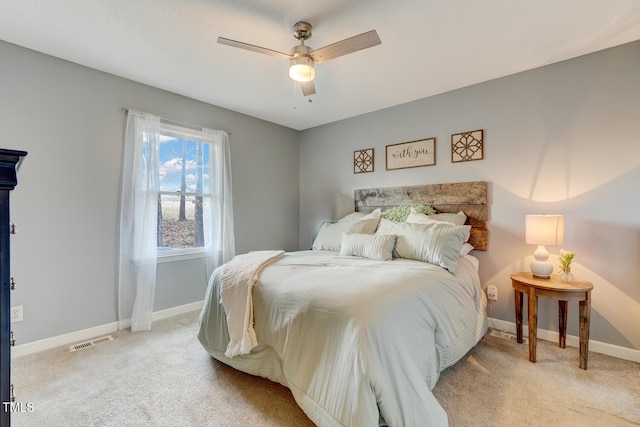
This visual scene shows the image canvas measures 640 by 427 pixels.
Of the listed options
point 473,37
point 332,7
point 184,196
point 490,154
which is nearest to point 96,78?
point 184,196

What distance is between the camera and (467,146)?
307cm

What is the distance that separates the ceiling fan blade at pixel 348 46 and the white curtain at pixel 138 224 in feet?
6.70

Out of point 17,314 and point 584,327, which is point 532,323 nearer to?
point 584,327

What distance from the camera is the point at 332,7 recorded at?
189 centimetres

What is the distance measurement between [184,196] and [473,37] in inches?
126

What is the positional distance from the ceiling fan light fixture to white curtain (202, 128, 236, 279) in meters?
1.82

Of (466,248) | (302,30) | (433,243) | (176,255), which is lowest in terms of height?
(176,255)

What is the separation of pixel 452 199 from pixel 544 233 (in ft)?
3.15

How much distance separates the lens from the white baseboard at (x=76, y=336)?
237 cm

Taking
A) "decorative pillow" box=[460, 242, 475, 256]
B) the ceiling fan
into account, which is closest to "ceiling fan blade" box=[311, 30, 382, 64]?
the ceiling fan

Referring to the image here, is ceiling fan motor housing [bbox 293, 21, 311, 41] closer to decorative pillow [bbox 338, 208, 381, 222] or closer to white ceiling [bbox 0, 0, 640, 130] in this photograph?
white ceiling [bbox 0, 0, 640, 130]

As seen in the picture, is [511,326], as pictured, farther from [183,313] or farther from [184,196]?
[184,196]

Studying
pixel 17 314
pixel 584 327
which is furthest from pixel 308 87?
pixel 17 314

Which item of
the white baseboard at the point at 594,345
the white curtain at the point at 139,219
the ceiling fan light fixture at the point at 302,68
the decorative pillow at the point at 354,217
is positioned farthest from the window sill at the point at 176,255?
the white baseboard at the point at 594,345
